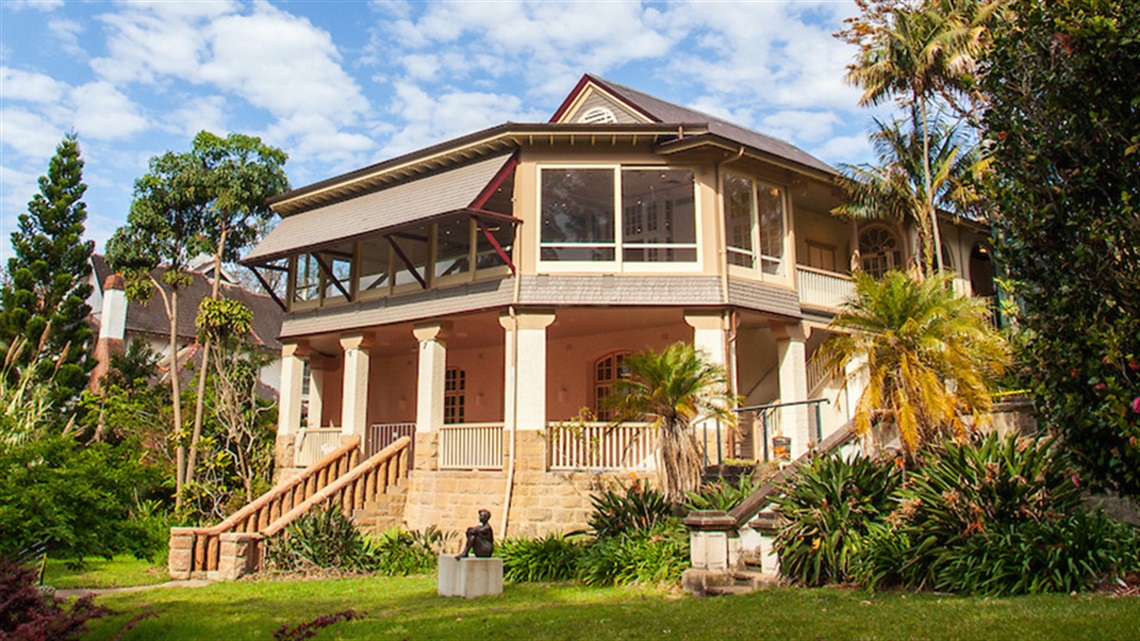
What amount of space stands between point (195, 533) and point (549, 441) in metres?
6.22

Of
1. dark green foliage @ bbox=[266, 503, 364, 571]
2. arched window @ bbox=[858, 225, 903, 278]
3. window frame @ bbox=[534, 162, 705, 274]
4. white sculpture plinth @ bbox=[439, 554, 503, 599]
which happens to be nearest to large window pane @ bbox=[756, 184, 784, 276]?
window frame @ bbox=[534, 162, 705, 274]

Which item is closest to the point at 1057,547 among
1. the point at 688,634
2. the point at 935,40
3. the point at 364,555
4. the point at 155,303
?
the point at 688,634

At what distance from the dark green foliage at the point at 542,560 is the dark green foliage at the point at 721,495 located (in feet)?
6.61

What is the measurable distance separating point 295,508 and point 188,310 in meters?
24.1

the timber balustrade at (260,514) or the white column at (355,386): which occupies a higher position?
the white column at (355,386)

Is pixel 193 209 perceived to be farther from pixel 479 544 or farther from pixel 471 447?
pixel 479 544

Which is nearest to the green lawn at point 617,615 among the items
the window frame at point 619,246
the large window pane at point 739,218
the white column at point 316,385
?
the window frame at point 619,246

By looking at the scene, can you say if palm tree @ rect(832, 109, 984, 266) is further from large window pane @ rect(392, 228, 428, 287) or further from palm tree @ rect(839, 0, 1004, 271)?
large window pane @ rect(392, 228, 428, 287)

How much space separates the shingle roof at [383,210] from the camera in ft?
57.5

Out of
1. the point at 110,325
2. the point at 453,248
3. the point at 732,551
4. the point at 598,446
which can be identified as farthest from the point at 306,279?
the point at 732,551

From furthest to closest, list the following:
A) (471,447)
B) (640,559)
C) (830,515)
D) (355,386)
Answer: (355,386), (471,447), (640,559), (830,515)

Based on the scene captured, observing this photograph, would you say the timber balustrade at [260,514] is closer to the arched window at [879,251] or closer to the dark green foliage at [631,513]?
the dark green foliage at [631,513]

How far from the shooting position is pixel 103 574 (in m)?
14.8

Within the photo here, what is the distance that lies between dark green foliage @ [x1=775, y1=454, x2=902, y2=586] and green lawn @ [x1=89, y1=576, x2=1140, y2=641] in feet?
1.97
